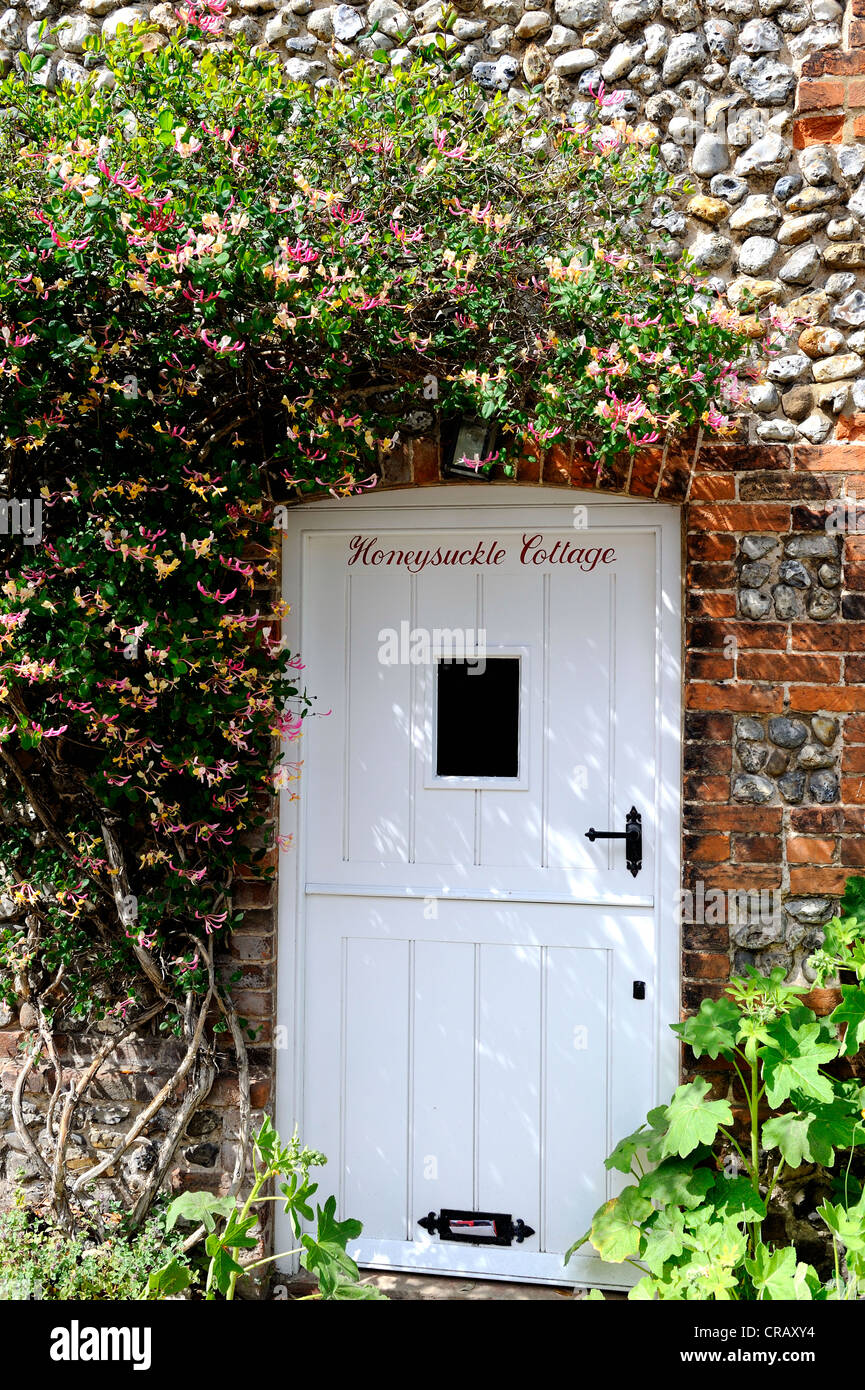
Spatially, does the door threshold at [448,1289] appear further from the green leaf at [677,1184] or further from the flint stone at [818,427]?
the flint stone at [818,427]

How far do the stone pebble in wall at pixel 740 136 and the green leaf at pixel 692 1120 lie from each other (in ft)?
4.36

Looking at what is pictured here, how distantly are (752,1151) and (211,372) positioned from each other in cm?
251

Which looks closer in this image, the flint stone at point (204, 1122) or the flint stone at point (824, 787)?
the flint stone at point (824, 787)

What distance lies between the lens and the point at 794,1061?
Answer: 2.46 m

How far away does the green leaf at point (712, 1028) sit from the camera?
257 cm

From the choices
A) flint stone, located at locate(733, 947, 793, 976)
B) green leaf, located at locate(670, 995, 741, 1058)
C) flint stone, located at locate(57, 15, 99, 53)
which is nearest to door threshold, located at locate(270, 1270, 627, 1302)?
green leaf, located at locate(670, 995, 741, 1058)

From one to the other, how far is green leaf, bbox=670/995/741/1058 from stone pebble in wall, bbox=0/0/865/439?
43.4 inches

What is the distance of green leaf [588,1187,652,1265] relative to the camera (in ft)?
8.52

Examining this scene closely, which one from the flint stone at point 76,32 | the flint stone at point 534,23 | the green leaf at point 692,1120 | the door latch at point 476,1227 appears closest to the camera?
the green leaf at point 692,1120

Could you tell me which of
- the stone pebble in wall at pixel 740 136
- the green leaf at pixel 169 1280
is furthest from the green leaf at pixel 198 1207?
the stone pebble in wall at pixel 740 136

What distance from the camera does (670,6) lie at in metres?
2.82

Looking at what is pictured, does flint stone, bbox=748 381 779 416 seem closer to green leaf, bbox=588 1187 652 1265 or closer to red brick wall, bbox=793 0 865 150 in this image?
red brick wall, bbox=793 0 865 150

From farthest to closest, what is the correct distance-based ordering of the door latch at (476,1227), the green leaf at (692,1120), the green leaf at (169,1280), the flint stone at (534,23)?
the door latch at (476,1227) < the flint stone at (534,23) < the green leaf at (692,1120) < the green leaf at (169,1280)
